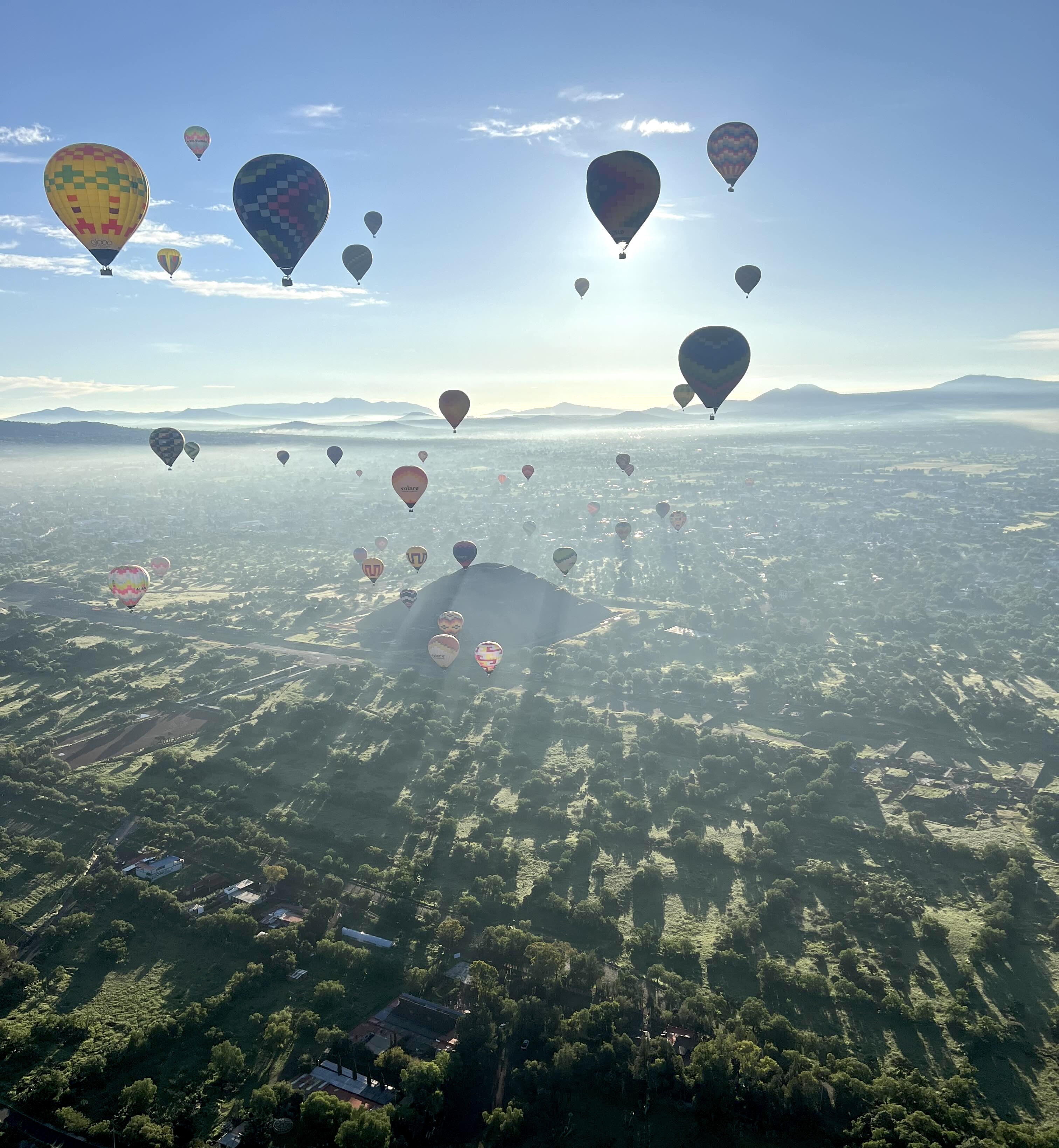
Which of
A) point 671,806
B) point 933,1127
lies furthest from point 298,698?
point 933,1127

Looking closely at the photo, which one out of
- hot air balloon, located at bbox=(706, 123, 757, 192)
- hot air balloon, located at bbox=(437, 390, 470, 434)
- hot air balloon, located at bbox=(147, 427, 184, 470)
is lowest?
hot air balloon, located at bbox=(147, 427, 184, 470)

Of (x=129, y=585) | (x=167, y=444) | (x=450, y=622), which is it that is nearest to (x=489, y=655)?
(x=450, y=622)

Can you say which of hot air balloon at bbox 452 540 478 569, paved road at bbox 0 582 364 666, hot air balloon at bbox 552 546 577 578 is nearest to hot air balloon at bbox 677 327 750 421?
hot air balloon at bbox 452 540 478 569

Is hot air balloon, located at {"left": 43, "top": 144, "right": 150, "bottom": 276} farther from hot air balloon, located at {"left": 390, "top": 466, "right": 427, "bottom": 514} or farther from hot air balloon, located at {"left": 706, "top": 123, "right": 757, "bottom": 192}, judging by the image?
hot air balloon, located at {"left": 706, "top": 123, "right": 757, "bottom": 192}

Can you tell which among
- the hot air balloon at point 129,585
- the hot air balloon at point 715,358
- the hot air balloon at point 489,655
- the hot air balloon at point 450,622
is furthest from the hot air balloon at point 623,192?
the hot air balloon at point 129,585

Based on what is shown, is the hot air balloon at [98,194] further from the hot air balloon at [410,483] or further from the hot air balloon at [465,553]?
the hot air balloon at [465,553]

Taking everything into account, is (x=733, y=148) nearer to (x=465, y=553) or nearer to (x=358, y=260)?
(x=358, y=260)

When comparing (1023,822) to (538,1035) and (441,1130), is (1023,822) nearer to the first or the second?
(538,1035)
